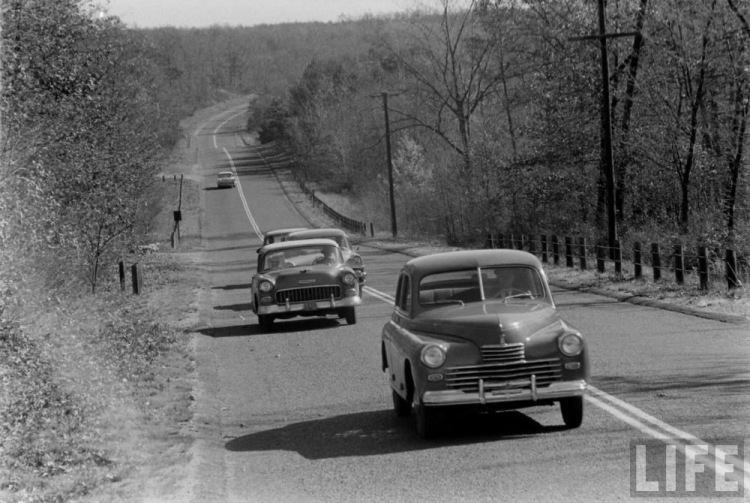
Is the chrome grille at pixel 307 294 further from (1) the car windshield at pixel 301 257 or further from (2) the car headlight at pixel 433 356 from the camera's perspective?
(2) the car headlight at pixel 433 356

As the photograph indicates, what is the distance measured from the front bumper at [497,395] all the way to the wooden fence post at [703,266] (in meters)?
13.7

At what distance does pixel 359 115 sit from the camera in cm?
11406

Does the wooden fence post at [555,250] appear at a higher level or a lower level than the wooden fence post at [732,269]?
lower

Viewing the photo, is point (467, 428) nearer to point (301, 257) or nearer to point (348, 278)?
point (348, 278)

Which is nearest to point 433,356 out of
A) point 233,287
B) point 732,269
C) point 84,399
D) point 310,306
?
point 84,399

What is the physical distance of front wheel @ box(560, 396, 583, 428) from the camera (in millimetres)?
9445

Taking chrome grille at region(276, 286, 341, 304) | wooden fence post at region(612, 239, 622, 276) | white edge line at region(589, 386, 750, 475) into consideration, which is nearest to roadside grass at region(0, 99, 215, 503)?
chrome grille at region(276, 286, 341, 304)

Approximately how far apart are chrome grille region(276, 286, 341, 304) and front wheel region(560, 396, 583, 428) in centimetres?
1074

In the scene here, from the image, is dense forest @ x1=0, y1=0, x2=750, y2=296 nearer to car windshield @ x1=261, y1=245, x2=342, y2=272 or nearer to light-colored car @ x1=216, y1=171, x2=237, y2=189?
car windshield @ x1=261, y1=245, x2=342, y2=272

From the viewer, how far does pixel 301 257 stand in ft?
71.1

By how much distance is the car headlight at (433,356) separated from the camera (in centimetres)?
933

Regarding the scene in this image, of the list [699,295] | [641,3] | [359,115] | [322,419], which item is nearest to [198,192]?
[359,115]

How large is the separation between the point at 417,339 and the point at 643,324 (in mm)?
8828

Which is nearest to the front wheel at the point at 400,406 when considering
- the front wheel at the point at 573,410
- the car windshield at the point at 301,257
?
the front wheel at the point at 573,410
